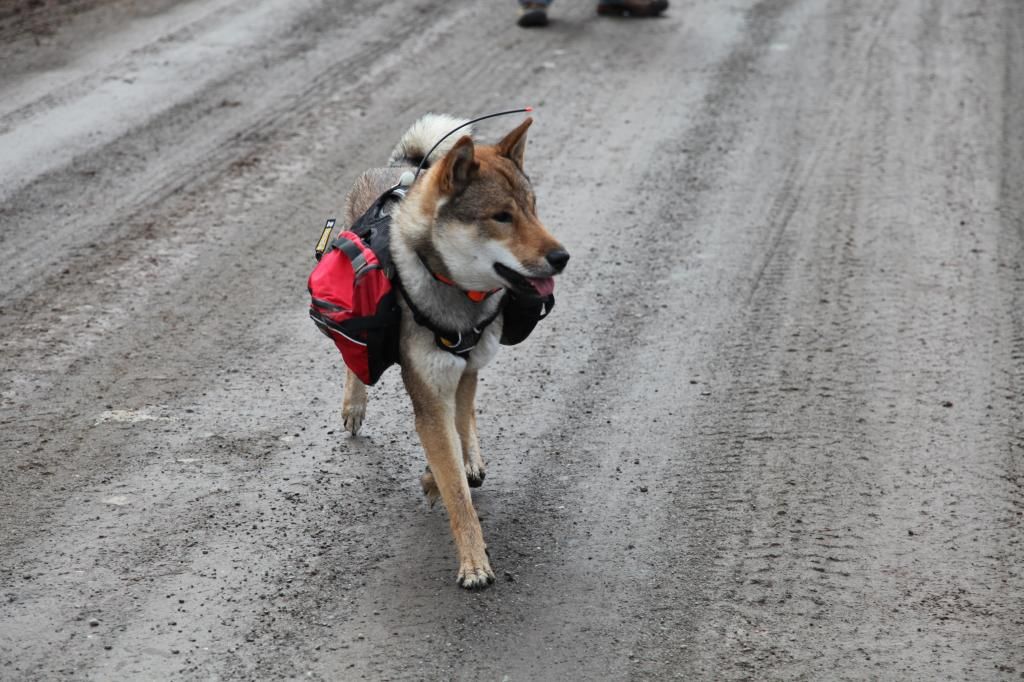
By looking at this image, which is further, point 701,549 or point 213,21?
point 213,21

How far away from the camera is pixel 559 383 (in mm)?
6402

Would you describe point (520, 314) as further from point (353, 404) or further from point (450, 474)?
point (353, 404)

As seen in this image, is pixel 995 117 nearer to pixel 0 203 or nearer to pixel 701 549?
pixel 701 549

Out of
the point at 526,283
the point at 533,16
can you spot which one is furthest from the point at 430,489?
the point at 533,16

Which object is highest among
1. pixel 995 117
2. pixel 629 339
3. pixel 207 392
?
pixel 207 392

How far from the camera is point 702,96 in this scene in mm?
10812

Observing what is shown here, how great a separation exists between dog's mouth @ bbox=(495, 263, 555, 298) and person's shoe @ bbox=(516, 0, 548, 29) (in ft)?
28.3

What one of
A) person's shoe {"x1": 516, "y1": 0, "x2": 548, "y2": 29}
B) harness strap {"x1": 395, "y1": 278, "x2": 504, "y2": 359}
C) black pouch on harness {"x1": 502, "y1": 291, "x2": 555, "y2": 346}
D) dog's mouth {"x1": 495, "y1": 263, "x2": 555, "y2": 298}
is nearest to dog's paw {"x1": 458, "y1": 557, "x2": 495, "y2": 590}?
harness strap {"x1": 395, "y1": 278, "x2": 504, "y2": 359}

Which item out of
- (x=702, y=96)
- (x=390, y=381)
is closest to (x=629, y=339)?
(x=390, y=381)

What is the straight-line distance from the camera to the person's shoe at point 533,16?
41.1 feet

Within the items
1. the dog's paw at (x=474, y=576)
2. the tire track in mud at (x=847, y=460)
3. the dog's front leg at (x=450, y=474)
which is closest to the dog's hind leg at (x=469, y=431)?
the dog's front leg at (x=450, y=474)

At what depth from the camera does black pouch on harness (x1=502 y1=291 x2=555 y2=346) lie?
492 centimetres

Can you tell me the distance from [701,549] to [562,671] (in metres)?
1.00

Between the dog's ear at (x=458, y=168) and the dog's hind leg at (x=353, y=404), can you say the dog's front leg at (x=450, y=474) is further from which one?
the dog's hind leg at (x=353, y=404)
